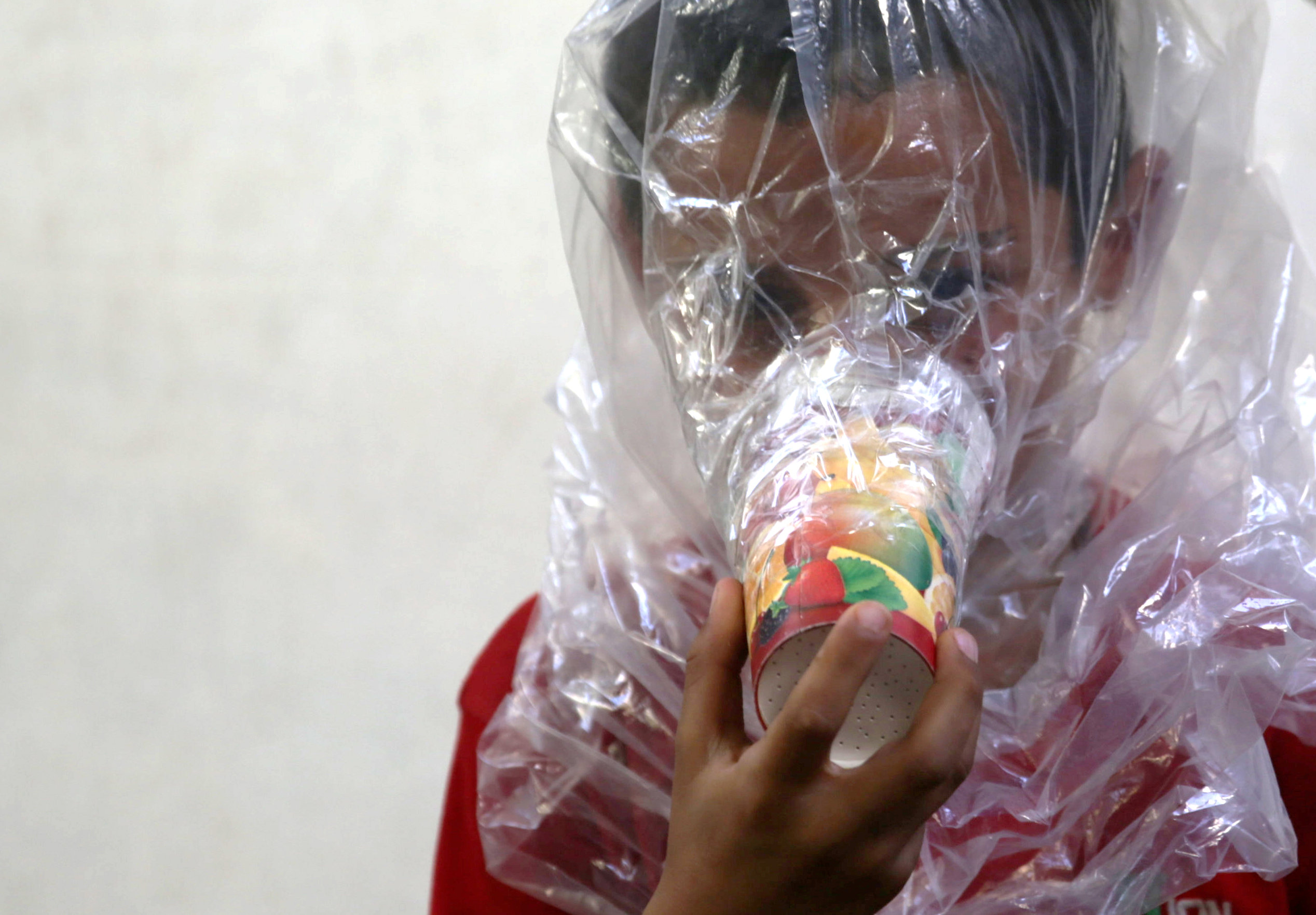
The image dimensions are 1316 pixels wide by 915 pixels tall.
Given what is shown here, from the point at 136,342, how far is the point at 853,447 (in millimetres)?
928

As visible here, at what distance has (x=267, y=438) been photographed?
3.62 ft

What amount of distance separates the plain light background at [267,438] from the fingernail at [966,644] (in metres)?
0.65

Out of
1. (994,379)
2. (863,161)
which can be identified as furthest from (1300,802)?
(863,161)

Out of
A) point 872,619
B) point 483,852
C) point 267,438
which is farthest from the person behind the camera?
point 267,438

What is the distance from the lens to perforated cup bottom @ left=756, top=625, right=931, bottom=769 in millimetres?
416

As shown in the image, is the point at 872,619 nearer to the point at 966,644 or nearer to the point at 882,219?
the point at 966,644

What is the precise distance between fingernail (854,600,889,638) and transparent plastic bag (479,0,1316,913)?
3.4 inches

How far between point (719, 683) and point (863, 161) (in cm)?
26

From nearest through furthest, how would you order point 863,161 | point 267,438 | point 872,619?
point 872,619, point 863,161, point 267,438

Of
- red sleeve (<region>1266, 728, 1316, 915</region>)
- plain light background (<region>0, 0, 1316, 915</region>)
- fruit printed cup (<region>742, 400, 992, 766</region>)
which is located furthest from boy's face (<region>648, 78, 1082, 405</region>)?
plain light background (<region>0, 0, 1316, 915</region>)

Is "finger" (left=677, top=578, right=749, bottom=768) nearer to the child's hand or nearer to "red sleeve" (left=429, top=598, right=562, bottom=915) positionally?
the child's hand

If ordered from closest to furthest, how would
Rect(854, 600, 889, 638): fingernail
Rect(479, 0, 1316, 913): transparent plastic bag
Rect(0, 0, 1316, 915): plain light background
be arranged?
Rect(854, 600, 889, 638): fingernail, Rect(479, 0, 1316, 913): transparent plastic bag, Rect(0, 0, 1316, 915): plain light background

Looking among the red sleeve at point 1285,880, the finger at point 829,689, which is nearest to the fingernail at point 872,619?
the finger at point 829,689

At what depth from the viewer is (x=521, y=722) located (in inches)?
26.0
